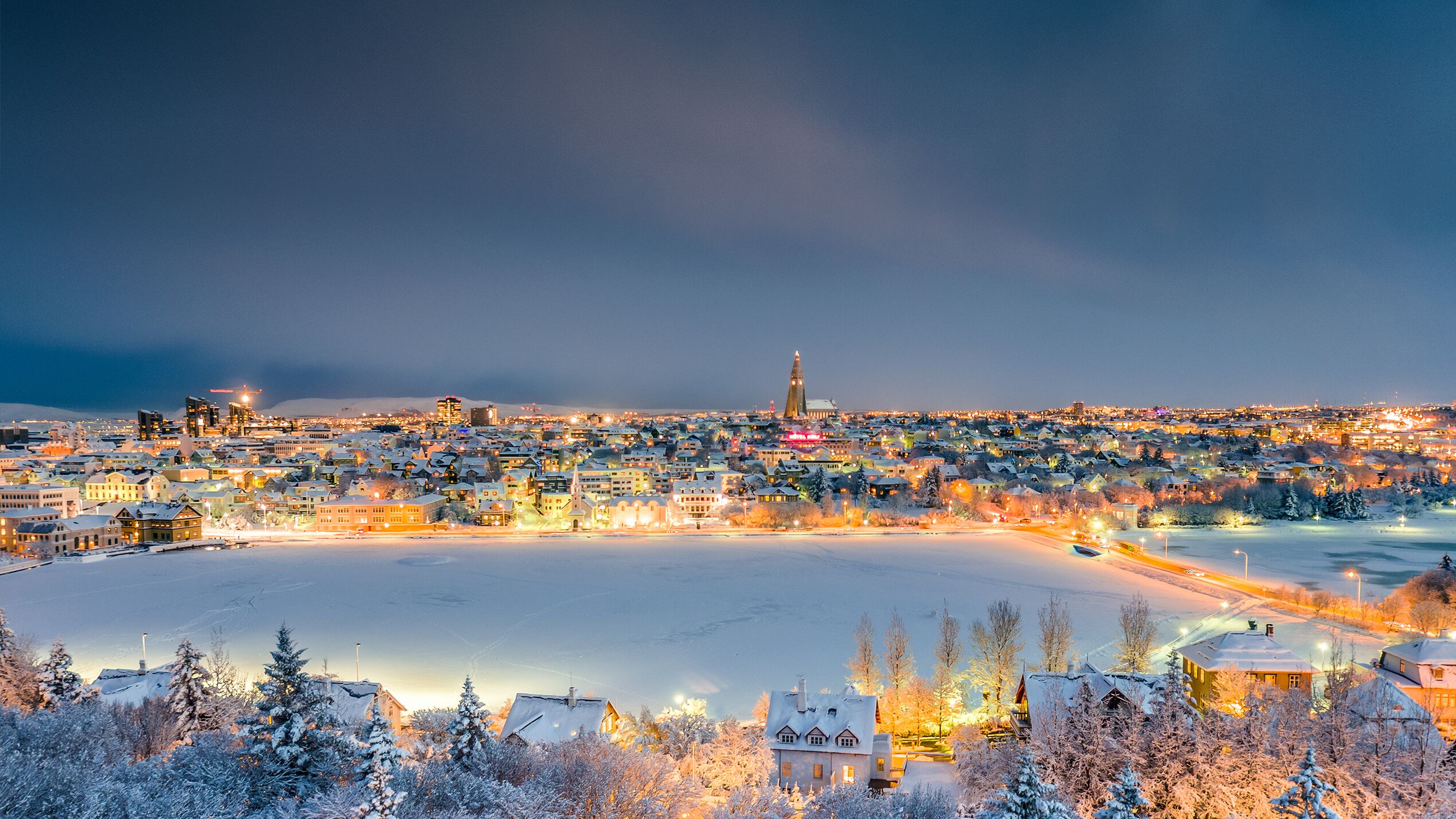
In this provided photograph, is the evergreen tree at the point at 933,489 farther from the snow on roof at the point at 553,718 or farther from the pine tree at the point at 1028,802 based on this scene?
the pine tree at the point at 1028,802

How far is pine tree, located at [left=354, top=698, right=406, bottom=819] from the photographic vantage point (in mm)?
4941

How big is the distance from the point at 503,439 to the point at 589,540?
55.1 m

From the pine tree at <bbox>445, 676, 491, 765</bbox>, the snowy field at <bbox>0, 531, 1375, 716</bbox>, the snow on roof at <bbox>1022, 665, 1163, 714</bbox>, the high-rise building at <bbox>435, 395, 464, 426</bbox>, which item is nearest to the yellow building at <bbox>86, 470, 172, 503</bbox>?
the snowy field at <bbox>0, 531, 1375, 716</bbox>

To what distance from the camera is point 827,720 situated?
33.2 feet

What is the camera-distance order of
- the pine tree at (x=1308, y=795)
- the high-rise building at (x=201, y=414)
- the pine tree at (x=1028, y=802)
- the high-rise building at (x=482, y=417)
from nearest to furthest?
the pine tree at (x=1028, y=802)
the pine tree at (x=1308, y=795)
the high-rise building at (x=201, y=414)
the high-rise building at (x=482, y=417)

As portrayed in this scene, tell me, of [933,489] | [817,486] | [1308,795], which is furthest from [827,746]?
[933,489]

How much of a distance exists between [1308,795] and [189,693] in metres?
12.5

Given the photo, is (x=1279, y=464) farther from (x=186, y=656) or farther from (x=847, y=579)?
(x=186, y=656)

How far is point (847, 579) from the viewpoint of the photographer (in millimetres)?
23141

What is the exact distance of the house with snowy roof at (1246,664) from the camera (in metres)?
11.7

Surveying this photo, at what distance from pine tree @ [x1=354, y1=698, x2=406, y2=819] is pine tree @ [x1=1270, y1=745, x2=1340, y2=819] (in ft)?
22.7

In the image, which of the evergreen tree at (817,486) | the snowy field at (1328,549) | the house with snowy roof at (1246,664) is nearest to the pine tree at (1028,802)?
the house with snowy roof at (1246,664)

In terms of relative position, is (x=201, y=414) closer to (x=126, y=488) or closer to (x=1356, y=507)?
(x=126, y=488)

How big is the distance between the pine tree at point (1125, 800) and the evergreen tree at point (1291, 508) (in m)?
35.6
